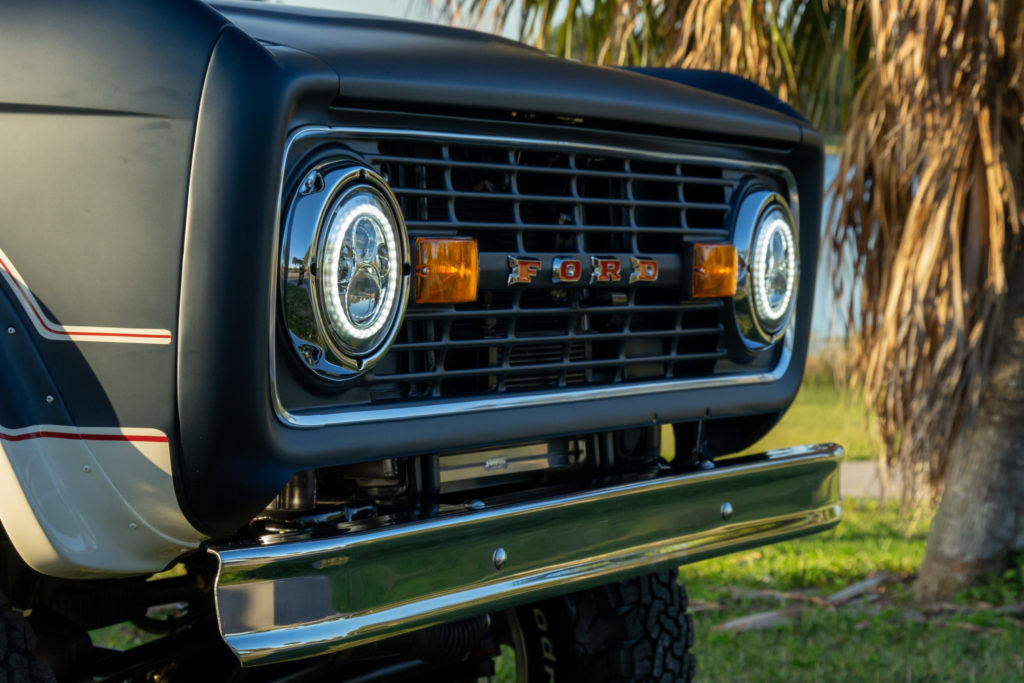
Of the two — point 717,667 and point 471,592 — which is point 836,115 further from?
point 471,592

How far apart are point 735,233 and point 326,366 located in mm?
981

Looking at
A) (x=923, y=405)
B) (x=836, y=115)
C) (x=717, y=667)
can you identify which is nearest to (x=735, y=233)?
(x=717, y=667)

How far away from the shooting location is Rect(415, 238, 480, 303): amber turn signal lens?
1713 millimetres

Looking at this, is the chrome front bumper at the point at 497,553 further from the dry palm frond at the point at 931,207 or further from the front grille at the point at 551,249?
the dry palm frond at the point at 931,207

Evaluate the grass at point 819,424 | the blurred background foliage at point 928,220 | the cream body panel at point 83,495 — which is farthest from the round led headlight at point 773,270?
the grass at point 819,424

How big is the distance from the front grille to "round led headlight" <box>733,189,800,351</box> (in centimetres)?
4

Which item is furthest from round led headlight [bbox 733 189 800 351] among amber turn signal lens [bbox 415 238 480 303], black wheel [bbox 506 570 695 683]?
amber turn signal lens [bbox 415 238 480 303]

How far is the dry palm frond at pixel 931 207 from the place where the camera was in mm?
3898

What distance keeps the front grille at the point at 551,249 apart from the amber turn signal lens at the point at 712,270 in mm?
32

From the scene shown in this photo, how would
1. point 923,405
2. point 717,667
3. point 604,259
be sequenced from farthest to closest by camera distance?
point 923,405, point 717,667, point 604,259

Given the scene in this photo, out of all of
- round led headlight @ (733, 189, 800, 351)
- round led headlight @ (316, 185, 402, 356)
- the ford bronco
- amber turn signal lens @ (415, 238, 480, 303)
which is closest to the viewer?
the ford bronco

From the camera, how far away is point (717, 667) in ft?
11.5

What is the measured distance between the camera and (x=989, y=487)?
4363 mm

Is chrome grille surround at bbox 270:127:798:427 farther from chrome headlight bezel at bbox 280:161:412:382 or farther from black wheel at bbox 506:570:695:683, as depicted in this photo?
black wheel at bbox 506:570:695:683
